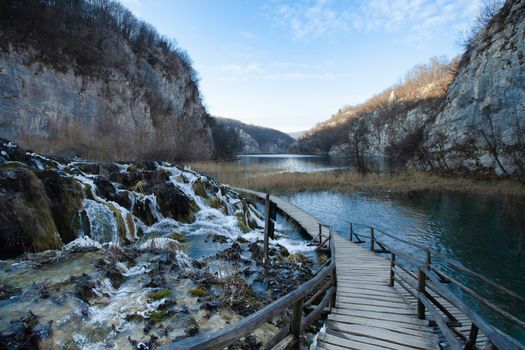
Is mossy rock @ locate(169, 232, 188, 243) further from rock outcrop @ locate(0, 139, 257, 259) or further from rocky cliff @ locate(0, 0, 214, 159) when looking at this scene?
rocky cliff @ locate(0, 0, 214, 159)

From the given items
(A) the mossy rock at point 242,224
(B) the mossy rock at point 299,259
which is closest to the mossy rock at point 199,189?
(A) the mossy rock at point 242,224

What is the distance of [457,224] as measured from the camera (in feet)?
52.8

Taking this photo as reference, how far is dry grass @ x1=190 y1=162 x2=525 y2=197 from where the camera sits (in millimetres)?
26625

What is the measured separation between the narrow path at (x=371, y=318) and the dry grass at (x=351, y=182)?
65.1ft

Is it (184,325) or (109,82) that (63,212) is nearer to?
(184,325)

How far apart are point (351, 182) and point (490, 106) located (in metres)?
15.8

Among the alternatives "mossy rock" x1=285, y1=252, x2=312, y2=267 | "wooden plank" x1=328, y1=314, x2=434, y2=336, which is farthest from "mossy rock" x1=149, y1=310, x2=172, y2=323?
"mossy rock" x1=285, y1=252, x2=312, y2=267

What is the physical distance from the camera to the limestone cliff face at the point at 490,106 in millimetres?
25906

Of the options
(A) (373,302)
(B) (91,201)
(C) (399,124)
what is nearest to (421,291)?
(A) (373,302)

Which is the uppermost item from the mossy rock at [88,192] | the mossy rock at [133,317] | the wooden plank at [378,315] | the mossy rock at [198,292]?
the mossy rock at [88,192]

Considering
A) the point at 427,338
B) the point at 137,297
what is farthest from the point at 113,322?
the point at 427,338

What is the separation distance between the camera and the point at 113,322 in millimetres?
4625

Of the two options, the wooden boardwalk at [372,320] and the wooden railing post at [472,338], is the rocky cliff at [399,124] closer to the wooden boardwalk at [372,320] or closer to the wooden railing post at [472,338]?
the wooden boardwalk at [372,320]

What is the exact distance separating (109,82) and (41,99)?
380 inches
